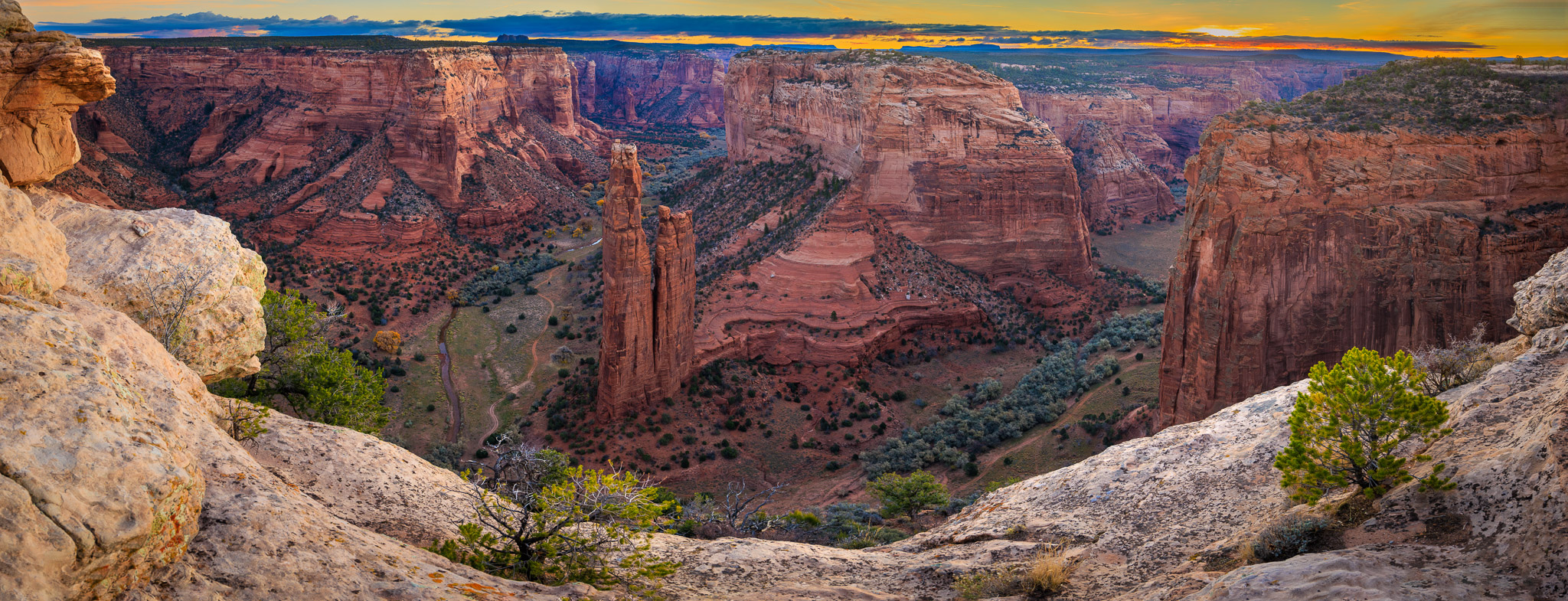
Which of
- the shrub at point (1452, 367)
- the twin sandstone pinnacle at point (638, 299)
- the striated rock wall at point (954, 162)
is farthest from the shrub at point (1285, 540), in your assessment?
the striated rock wall at point (954, 162)

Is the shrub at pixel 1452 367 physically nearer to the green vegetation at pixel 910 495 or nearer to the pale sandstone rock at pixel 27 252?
the green vegetation at pixel 910 495

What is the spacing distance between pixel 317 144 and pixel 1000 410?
6349cm

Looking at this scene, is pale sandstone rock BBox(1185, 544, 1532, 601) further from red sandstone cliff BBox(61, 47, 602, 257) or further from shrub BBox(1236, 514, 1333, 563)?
red sandstone cliff BBox(61, 47, 602, 257)

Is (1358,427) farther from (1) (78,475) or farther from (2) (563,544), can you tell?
(1) (78,475)

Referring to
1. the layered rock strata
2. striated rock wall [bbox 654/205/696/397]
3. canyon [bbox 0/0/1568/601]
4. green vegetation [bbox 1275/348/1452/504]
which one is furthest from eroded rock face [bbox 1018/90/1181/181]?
green vegetation [bbox 1275/348/1452/504]

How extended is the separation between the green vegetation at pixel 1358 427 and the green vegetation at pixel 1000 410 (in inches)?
944

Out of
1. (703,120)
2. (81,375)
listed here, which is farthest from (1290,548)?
Answer: (703,120)

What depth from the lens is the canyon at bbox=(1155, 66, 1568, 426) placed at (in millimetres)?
28031

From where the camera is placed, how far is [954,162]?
5531 cm

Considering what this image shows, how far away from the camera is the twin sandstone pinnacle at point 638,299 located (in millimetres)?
36438

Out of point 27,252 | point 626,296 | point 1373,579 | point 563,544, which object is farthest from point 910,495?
point 27,252

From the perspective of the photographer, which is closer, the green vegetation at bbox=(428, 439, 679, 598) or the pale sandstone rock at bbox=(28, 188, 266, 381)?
the green vegetation at bbox=(428, 439, 679, 598)

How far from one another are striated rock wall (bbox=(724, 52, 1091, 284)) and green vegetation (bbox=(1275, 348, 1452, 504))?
40991mm

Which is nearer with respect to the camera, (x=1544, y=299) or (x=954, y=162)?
(x=1544, y=299)
